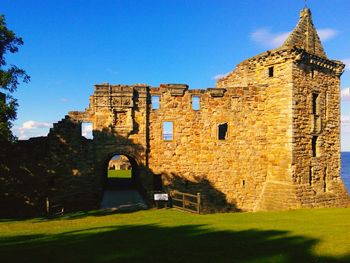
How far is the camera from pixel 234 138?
2275 centimetres

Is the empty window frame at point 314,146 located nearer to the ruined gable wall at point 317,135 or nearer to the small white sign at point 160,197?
the ruined gable wall at point 317,135

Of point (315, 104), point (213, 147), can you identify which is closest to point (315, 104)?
point (315, 104)

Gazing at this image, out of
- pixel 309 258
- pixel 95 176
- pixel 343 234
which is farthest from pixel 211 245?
pixel 95 176

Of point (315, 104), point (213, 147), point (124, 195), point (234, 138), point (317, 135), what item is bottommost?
point (124, 195)

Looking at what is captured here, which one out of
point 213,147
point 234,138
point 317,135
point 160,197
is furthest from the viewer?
point 234,138

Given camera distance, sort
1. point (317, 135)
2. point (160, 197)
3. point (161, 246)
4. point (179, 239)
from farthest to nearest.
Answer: point (317, 135) → point (160, 197) → point (179, 239) → point (161, 246)

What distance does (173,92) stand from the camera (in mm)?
21797

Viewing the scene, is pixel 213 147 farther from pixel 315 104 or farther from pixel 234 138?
pixel 315 104

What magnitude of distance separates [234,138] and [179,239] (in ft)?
41.5

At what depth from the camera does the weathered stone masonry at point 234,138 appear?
20531 millimetres

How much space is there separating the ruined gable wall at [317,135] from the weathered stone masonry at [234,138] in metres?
0.07

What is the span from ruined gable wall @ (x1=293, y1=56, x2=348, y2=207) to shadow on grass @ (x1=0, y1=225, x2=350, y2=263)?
10363 millimetres

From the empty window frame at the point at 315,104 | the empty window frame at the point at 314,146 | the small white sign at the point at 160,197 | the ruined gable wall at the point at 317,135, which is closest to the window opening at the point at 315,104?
the empty window frame at the point at 315,104

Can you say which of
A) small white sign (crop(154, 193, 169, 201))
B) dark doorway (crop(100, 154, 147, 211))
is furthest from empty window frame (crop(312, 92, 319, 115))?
dark doorway (crop(100, 154, 147, 211))
